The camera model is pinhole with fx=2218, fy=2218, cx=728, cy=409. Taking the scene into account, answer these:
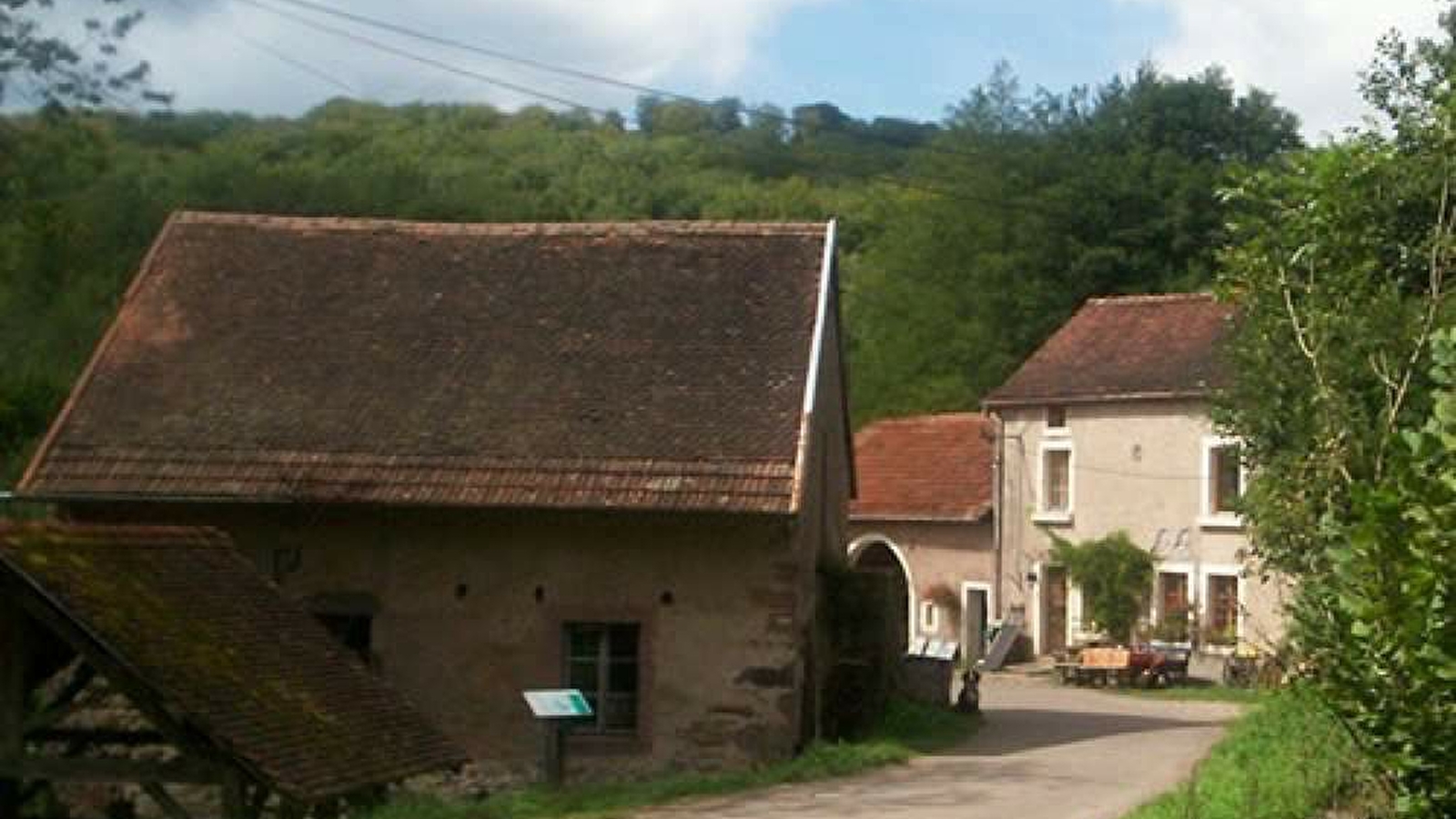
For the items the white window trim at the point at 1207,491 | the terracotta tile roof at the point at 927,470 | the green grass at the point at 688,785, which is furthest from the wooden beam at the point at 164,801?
the terracotta tile roof at the point at 927,470

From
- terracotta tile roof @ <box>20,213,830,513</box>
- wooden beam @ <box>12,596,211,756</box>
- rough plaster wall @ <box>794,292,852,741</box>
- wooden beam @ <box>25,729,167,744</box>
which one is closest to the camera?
wooden beam @ <box>12,596,211,756</box>

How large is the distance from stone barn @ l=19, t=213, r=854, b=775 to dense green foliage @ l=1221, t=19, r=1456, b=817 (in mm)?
6905

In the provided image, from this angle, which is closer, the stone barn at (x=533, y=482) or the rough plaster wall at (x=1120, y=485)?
the stone barn at (x=533, y=482)

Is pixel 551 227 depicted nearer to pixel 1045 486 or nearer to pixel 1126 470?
pixel 1126 470

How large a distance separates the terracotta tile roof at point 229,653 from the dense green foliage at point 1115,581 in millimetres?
27587

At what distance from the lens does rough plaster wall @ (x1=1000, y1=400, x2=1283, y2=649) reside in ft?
143

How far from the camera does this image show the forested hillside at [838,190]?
38.1 meters

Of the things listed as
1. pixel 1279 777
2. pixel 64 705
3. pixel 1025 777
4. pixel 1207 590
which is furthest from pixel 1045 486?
pixel 64 705

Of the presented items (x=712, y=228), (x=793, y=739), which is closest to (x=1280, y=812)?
(x=793, y=739)

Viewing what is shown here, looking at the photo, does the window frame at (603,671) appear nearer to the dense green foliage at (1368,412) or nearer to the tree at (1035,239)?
the dense green foliage at (1368,412)

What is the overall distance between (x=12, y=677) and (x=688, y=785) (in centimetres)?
880

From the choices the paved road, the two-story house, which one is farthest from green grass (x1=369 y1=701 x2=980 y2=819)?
the two-story house

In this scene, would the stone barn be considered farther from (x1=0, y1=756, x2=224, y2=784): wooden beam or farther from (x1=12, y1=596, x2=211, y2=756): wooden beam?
(x1=12, y1=596, x2=211, y2=756): wooden beam

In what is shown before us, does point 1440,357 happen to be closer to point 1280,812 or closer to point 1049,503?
point 1280,812
